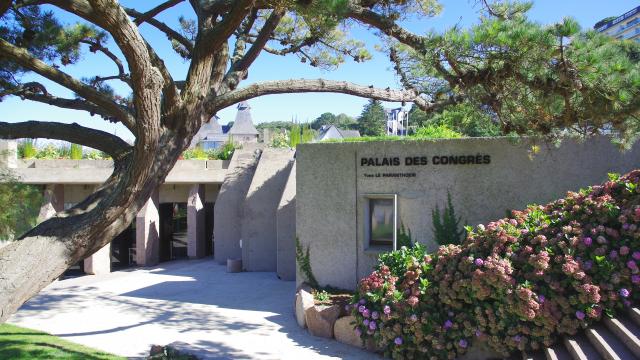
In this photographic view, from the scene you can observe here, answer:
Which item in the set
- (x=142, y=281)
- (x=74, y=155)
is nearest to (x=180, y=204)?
(x=74, y=155)

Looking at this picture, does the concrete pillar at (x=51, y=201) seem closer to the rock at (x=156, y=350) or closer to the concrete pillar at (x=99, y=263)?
the concrete pillar at (x=99, y=263)

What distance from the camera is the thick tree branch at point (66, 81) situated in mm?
5629

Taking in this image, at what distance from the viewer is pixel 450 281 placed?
8016mm

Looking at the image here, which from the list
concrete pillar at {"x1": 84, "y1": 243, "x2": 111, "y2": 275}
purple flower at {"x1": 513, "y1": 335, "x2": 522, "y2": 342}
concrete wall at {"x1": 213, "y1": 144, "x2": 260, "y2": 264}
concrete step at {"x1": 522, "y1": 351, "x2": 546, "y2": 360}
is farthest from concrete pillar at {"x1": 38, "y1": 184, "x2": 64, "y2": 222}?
concrete step at {"x1": 522, "y1": 351, "x2": 546, "y2": 360}

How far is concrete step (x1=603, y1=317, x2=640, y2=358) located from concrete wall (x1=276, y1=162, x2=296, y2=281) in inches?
376

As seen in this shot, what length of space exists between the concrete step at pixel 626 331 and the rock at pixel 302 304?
5099 millimetres

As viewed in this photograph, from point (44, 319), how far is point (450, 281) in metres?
8.70

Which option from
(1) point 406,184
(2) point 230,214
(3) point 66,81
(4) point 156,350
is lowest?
(4) point 156,350

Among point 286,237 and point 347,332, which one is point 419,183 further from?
point 286,237

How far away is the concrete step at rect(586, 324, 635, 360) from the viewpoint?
19.1ft

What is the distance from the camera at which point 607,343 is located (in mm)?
6172

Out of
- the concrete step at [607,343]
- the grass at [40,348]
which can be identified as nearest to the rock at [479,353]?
the concrete step at [607,343]

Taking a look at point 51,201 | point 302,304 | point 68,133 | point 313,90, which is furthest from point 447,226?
point 51,201

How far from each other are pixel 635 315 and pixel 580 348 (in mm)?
769
